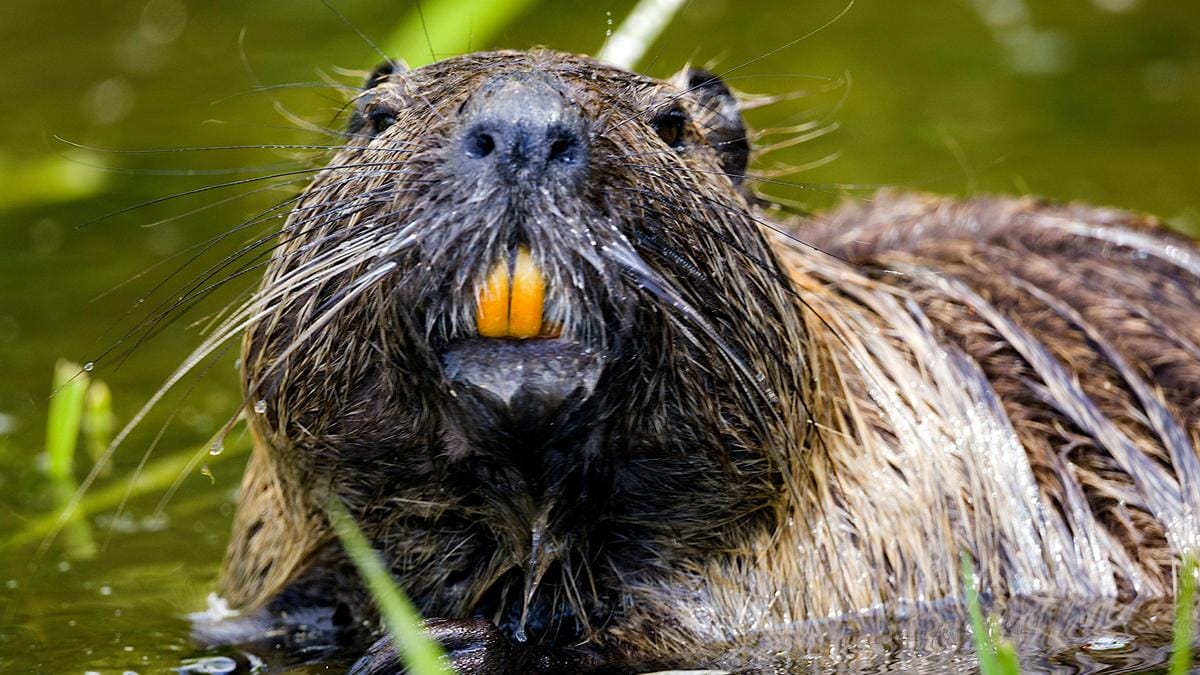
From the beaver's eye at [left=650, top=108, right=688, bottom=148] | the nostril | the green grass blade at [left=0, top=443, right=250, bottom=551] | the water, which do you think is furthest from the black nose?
the green grass blade at [left=0, top=443, right=250, bottom=551]

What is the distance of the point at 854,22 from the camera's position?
901 cm

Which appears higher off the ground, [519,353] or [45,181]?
[45,181]

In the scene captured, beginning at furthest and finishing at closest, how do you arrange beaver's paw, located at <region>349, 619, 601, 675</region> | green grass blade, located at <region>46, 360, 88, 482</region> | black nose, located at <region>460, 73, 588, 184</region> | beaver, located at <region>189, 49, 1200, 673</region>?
green grass blade, located at <region>46, 360, 88, 482</region>
beaver's paw, located at <region>349, 619, 601, 675</region>
beaver, located at <region>189, 49, 1200, 673</region>
black nose, located at <region>460, 73, 588, 184</region>

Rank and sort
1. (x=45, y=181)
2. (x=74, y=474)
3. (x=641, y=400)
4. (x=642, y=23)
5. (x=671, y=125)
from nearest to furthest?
(x=641, y=400), (x=671, y=125), (x=642, y=23), (x=74, y=474), (x=45, y=181)

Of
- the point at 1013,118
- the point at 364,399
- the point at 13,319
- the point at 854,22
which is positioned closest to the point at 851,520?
the point at 364,399

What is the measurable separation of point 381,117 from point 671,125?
0.52 metres

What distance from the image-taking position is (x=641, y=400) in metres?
3.02

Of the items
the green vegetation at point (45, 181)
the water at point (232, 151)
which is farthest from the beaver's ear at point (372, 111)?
the green vegetation at point (45, 181)

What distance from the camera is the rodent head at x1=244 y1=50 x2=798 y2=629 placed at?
2748 mm

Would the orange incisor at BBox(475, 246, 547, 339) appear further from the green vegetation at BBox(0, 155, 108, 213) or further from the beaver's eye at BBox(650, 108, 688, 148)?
the green vegetation at BBox(0, 155, 108, 213)

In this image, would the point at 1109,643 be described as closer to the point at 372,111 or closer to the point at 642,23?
the point at 372,111

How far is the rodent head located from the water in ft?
1.49

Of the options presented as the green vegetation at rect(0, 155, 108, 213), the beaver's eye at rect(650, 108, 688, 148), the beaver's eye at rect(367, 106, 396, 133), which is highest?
the green vegetation at rect(0, 155, 108, 213)

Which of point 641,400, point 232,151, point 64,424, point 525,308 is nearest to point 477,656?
point 641,400
